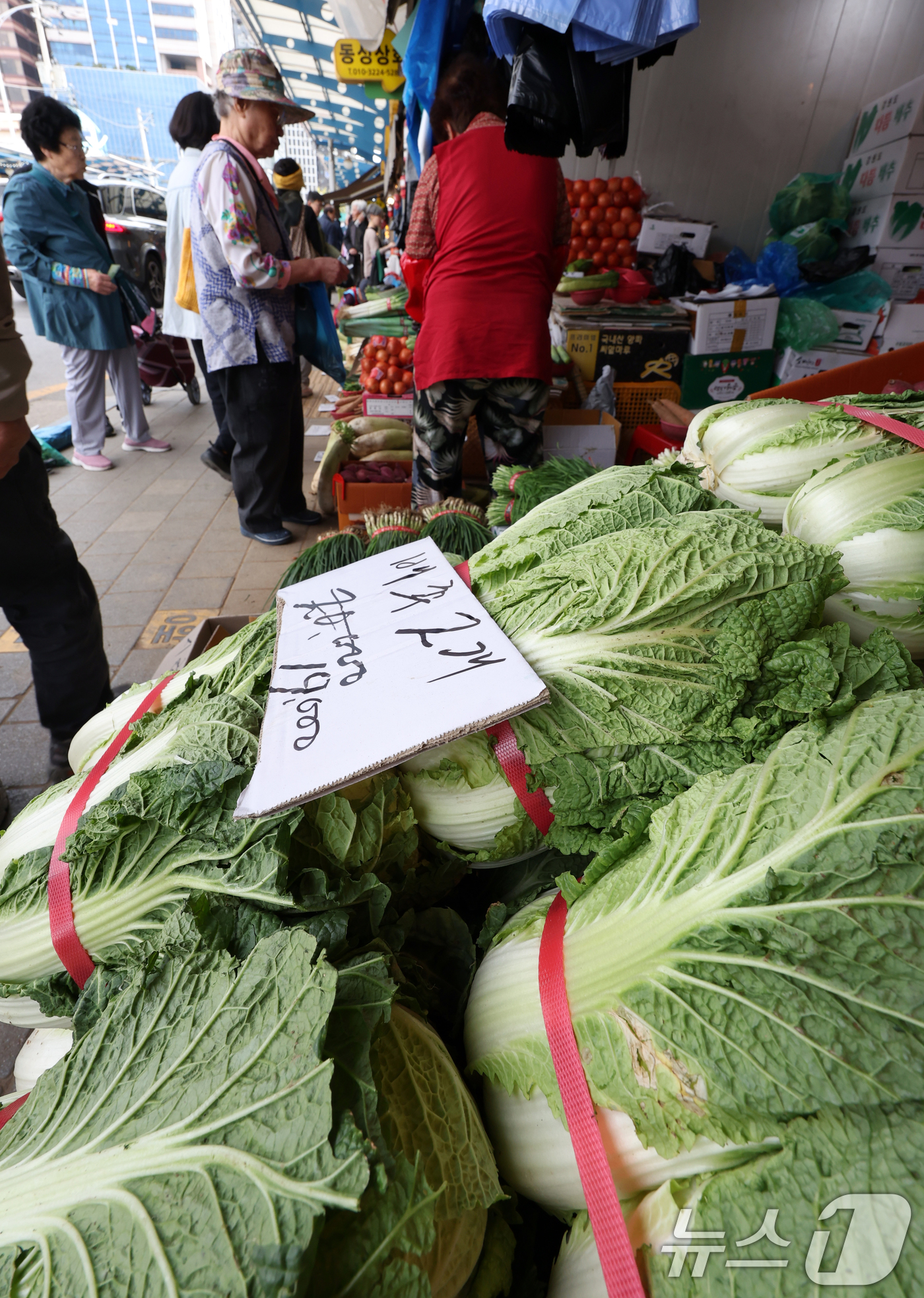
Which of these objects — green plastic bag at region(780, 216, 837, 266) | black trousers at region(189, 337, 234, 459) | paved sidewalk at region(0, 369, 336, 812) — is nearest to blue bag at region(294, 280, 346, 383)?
black trousers at region(189, 337, 234, 459)

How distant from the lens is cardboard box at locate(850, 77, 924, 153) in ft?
17.1

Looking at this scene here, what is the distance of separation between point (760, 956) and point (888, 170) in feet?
24.1

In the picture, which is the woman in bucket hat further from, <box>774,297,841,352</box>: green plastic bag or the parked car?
the parked car

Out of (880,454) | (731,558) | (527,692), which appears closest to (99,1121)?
(527,692)

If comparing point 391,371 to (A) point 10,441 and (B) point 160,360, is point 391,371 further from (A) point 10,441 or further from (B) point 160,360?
(B) point 160,360

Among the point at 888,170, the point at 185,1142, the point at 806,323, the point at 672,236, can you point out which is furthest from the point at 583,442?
the point at 185,1142

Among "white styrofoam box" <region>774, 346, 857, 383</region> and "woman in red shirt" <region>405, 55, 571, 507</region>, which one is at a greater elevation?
"woman in red shirt" <region>405, 55, 571, 507</region>

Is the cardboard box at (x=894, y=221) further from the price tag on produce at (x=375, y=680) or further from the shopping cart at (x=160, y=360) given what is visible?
the shopping cart at (x=160, y=360)

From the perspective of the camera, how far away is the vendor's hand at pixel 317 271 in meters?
4.42

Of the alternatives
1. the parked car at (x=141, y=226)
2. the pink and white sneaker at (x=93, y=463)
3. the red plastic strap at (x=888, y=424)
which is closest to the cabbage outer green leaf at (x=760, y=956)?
the red plastic strap at (x=888, y=424)

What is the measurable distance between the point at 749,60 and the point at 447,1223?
9.44 meters

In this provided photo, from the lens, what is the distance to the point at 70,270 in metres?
5.78

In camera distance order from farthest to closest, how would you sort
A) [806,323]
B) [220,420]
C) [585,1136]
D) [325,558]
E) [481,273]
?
[220,420] < [806,323] < [481,273] < [325,558] < [585,1136]

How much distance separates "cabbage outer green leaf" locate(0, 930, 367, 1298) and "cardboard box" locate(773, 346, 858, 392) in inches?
260
